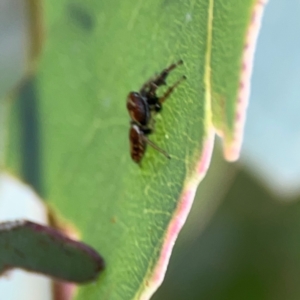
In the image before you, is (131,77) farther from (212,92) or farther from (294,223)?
(294,223)

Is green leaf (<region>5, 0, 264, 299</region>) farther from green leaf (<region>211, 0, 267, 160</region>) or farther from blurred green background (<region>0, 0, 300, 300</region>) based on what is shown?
blurred green background (<region>0, 0, 300, 300</region>)

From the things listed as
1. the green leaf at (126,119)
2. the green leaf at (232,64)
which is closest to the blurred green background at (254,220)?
the green leaf at (126,119)

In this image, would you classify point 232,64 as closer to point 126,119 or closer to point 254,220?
point 126,119

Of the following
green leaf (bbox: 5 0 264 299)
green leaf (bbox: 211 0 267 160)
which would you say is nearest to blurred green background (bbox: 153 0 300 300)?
green leaf (bbox: 5 0 264 299)

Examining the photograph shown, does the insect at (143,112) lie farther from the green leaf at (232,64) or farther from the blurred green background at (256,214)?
the blurred green background at (256,214)

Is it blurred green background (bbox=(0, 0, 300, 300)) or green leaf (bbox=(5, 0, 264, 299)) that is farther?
blurred green background (bbox=(0, 0, 300, 300))

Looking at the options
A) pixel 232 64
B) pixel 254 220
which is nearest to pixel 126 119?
pixel 232 64

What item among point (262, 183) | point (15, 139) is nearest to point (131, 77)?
point (15, 139)
